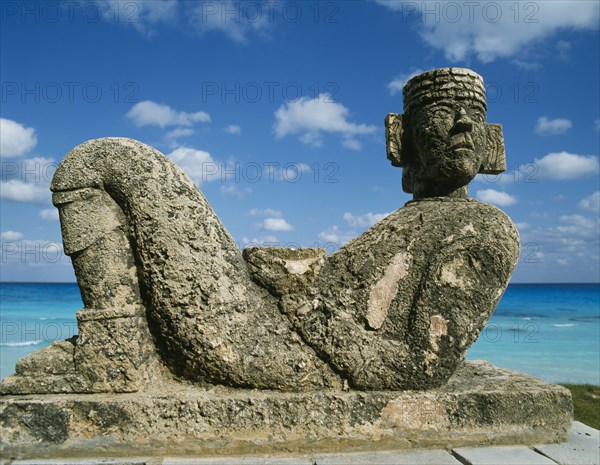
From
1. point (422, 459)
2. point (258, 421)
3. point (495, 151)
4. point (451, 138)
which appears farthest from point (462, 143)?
point (258, 421)


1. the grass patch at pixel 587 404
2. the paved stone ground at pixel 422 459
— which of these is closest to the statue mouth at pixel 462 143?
the paved stone ground at pixel 422 459

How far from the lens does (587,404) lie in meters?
6.68

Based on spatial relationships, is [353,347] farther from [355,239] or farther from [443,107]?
[443,107]

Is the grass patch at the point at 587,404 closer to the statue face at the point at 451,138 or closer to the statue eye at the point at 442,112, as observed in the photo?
the statue face at the point at 451,138

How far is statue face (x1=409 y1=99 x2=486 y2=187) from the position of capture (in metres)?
3.57

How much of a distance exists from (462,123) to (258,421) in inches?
90.5

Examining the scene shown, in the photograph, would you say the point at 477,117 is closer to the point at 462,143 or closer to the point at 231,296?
the point at 462,143

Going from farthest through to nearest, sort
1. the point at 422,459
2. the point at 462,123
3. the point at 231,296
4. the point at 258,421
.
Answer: the point at 462,123 < the point at 231,296 < the point at 258,421 < the point at 422,459

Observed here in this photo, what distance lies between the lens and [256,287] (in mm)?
3309

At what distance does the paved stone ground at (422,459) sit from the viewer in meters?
2.80

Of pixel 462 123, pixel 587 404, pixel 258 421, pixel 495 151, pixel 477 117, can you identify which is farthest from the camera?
pixel 587 404

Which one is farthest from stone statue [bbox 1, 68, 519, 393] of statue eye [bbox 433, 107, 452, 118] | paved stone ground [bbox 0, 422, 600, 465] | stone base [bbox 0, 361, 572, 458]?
statue eye [bbox 433, 107, 452, 118]

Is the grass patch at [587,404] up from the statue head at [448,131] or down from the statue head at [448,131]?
down

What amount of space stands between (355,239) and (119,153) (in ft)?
5.22
